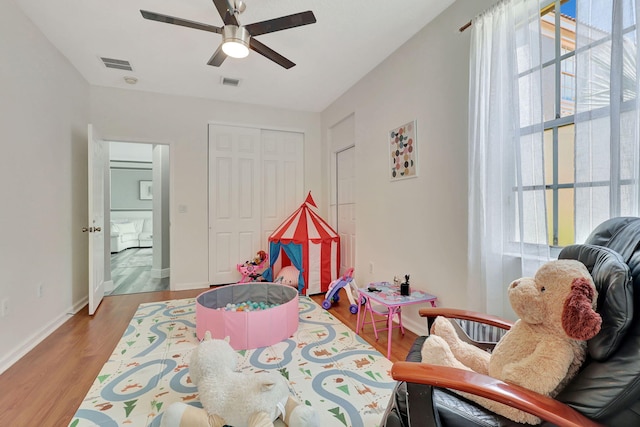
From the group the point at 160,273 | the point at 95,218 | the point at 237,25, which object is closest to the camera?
the point at 237,25

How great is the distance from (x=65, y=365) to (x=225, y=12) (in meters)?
2.60

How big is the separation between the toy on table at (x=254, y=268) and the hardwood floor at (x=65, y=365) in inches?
50.1

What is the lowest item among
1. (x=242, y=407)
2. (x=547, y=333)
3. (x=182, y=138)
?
(x=242, y=407)

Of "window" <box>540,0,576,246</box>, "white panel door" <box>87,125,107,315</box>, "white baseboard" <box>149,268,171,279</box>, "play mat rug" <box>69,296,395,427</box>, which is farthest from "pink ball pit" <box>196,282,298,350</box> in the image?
"white baseboard" <box>149,268,171,279</box>

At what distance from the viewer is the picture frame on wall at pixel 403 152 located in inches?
99.2

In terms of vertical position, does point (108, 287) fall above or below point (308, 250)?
below

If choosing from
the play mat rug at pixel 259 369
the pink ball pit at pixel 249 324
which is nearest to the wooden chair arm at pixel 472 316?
the play mat rug at pixel 259 369

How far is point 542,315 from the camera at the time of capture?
0.93 metres

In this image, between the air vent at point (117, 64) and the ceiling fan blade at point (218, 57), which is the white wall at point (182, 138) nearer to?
the air vent at point (117, 64)

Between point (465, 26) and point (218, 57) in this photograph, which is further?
point (218, 57)

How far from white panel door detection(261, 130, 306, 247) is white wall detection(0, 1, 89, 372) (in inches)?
86.0

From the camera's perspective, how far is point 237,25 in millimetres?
1962

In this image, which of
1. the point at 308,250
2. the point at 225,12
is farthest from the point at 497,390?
the point at 308,250

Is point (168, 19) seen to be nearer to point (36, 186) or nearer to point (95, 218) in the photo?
point (36, 186)
